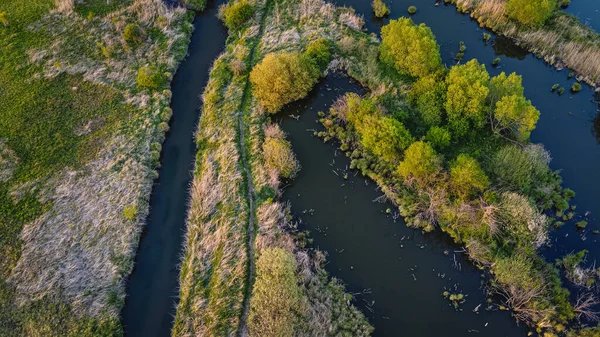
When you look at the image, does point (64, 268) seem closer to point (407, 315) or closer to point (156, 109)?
point (156, 109)

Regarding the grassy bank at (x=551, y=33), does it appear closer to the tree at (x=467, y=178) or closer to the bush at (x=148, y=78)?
the tree at (x=467, y=178)

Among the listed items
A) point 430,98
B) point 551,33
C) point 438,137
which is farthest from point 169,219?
point 551,33

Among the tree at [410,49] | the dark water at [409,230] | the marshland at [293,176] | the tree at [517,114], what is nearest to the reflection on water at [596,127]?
the dark water at [409,230]

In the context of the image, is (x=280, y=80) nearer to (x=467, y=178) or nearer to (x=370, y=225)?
(x=370, y=225)

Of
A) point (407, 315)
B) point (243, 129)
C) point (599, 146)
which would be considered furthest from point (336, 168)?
point (599, 146)

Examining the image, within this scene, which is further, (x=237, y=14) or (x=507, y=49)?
(x=237, y=14)

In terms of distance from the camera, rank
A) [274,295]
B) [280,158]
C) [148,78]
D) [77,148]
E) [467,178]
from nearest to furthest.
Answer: [274,295]
[467,178]
[280,158]
[77,148]
[148,78]

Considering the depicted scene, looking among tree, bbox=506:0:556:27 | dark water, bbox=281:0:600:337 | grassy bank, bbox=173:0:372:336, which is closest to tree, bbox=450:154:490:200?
dark water, bbox=281:0:600:337
